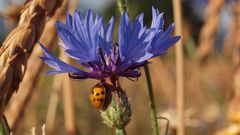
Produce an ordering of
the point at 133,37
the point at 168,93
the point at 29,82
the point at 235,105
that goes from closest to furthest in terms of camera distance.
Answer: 1. the point at 133,37
2. the point at 29,82
3. the point at 235,105
4. the point at 168,93

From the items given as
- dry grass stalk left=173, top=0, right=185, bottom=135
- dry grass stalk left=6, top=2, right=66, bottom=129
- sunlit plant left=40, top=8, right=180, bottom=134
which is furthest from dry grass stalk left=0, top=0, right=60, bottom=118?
dry grass stalk left=173, top=0, right=185, bottom=135

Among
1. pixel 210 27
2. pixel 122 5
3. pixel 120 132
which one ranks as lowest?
pixel 120 132

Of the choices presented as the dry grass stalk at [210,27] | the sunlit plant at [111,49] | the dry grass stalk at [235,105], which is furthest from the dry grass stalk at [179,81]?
the sunlit plant at [111,49]

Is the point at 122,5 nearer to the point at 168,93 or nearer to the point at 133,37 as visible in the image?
the point at 133,37

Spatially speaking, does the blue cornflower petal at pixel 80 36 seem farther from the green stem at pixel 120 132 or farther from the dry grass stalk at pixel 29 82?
the dry grass stalk at pixel 29 82

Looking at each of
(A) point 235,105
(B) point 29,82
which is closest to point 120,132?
(B) point 29,82

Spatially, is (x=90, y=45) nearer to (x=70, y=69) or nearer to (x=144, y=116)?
(x=70, y=69)

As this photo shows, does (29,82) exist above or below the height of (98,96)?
above
